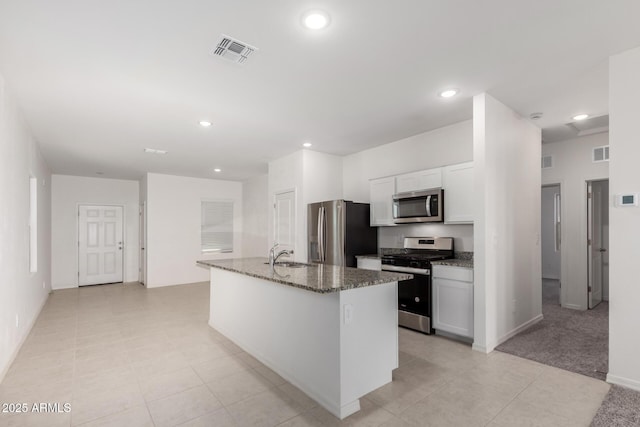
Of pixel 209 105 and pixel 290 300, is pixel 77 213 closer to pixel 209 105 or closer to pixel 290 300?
pixel 209 105

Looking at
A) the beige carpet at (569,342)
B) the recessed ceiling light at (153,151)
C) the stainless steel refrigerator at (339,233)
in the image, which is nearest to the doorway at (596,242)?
the beige carpet at (569,342)

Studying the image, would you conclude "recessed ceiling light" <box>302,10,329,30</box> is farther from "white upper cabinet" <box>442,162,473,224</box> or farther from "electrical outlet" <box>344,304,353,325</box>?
"white upper cabinet" <box>442,162,473,224</box>

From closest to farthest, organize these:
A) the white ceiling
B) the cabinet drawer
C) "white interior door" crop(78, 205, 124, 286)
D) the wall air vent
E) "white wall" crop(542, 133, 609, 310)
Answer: the white ceiling
the cabinet drawer
the wall air vent
"white wall" crop(542, 133, 609, 310)
"white interior door" crop(78, 205, 124, 286)

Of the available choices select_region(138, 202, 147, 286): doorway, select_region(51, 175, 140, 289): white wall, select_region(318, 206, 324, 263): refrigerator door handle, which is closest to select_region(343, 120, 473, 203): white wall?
select_region(318, 206, 324, 263): refrigerator door handle

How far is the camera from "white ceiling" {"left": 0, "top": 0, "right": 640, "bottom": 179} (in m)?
1.96

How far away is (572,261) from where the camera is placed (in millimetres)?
4973

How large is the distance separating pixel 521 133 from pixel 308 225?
3206mm

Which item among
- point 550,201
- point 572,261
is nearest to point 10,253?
point 572,261

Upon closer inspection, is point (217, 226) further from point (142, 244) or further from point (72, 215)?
point (72, 215)

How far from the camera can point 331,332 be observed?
223cm

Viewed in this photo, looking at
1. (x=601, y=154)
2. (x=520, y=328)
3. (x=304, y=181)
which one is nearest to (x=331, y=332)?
(x=520, y=328)

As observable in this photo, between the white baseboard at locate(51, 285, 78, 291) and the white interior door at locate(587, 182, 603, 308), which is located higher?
the white interior door at locate(587, 182, 603, 308)

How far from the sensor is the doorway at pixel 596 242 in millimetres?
4875

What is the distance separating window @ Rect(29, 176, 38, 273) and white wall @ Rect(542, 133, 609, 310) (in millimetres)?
7849
